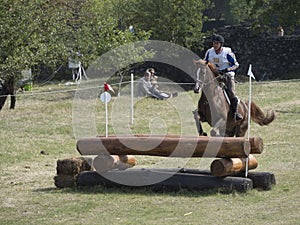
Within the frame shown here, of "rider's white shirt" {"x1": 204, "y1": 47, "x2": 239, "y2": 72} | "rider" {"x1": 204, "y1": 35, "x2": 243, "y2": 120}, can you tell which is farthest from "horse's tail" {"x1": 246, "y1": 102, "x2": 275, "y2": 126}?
"rider's white shirt" {"x1": 204, "y1": 47, "x2": 239, "y2": 72}

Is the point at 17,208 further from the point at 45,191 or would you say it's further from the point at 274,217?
the point at 274,217

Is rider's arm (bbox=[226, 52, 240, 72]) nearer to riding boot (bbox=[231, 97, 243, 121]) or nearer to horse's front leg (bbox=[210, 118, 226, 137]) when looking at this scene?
riding boot (bbox=[231, 97, 243, 121])

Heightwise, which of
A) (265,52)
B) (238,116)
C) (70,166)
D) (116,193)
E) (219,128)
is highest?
(265,52)

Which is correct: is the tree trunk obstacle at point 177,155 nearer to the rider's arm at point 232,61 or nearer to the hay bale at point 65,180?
the hay bale at point 65,180

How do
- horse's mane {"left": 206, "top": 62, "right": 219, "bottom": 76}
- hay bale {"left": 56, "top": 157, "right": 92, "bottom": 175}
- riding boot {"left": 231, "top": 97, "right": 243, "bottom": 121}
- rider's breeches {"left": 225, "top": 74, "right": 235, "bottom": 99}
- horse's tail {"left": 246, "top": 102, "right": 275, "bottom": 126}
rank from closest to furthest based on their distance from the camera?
hay bale {"left": 56, "top": 157, "right": 92, "bottom": 175} → horse's mane {"left": 206, "top": 62, "right": 219, "bottom": 76} → rider's breeches {"left": 225, "top": 74, "right": 235, "bottom": 99} → riding boot {"left": 231, "top": 97, "right": 243, "bottom": 121} → horse's tail {"left": 246, "top": 102, "right": 275, "bottom": 126}

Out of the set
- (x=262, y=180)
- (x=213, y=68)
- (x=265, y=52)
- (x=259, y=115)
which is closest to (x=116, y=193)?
Result: (x=262, y=180)

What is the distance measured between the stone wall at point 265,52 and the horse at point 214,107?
762 inches

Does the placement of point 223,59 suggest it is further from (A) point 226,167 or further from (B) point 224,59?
(A) point 226,167

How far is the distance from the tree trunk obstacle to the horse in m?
1.98

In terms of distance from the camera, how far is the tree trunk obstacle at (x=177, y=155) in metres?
10.6

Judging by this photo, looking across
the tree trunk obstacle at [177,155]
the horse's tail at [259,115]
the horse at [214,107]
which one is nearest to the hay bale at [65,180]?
the tree trunk obstacle at [177,155]

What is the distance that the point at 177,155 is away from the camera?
1077 cm

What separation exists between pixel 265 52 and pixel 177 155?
24.1 m

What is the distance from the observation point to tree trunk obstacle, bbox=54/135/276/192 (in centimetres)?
1055
